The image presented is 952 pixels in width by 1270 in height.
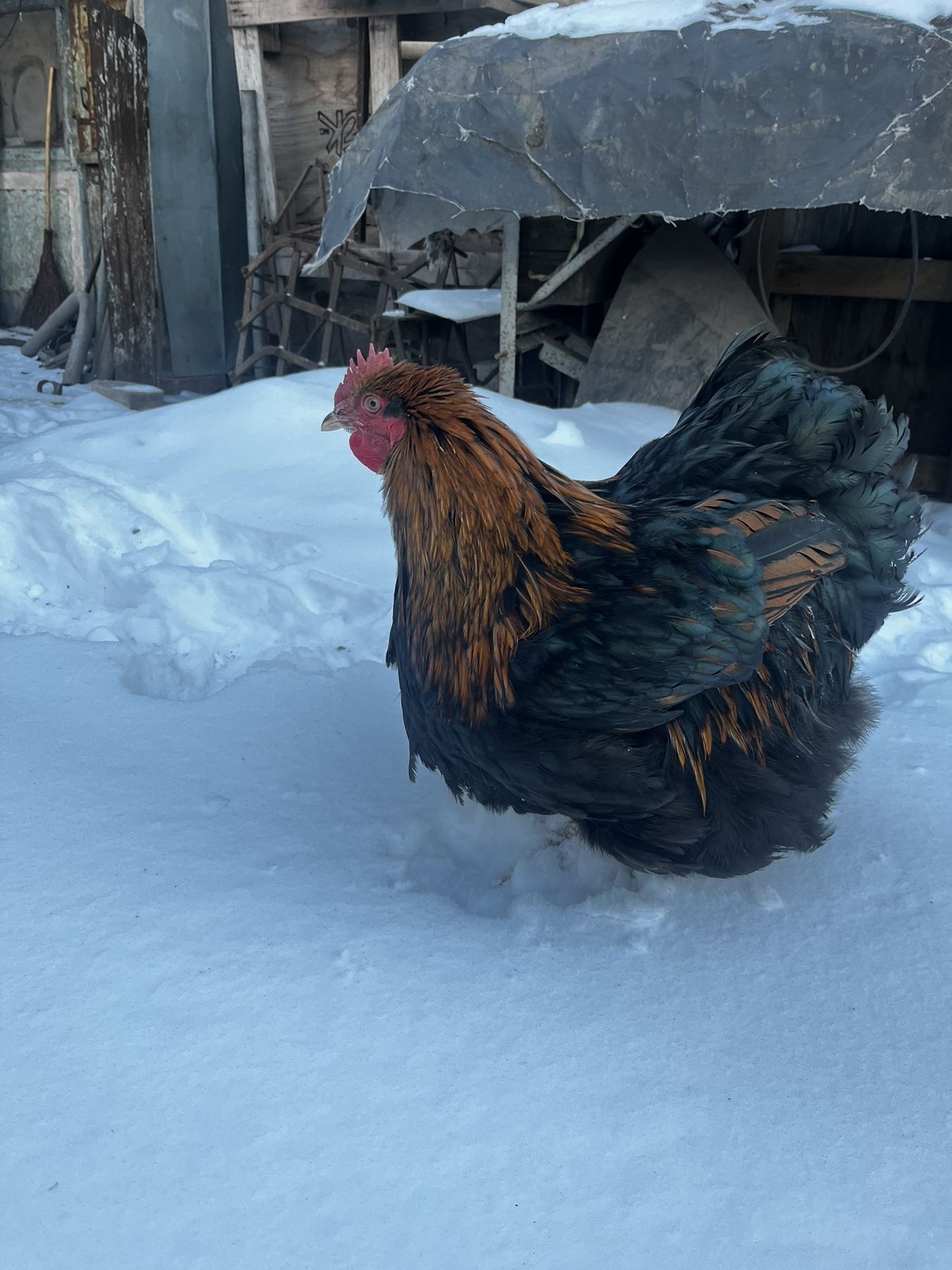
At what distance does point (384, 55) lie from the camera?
26.6 feet

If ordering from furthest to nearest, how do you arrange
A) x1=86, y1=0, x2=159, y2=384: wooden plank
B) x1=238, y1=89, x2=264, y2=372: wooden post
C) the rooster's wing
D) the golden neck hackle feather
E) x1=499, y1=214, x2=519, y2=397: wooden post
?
x1=238, y1=89, x2=264, y2=372: wooden post → x1=86, y1=0, x2=159, y2=384: wooden plank → x1=499, y1=214, x2=519, y2=397: wooden post → the golden neck hackle feather → the rooster's wing

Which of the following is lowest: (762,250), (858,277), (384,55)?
(858,277)

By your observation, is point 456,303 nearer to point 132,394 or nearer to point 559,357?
point 559,357

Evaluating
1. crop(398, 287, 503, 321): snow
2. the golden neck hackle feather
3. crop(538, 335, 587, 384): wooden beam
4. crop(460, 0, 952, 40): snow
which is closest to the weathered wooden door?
crop(398, 287, 503, 321): snow

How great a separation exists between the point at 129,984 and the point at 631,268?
234 inches

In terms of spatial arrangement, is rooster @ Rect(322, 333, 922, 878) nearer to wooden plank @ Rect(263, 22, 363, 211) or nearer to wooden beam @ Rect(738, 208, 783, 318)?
wooden beam @ Rect(738, 208, 783, 318)

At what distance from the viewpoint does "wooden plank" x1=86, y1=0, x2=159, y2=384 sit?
797 centimetres

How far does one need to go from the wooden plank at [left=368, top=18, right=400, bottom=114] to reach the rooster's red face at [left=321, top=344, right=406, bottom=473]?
22.7ft

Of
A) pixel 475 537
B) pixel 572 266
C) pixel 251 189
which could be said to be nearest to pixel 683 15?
pixel 572 266

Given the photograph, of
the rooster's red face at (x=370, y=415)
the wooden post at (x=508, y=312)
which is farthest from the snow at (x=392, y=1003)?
the wooden post at (x=508, y=312)

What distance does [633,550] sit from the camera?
7.00 feet

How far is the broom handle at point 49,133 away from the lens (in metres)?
11.0

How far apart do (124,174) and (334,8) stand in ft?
7.27

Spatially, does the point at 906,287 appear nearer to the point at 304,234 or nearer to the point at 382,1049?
the point at 304,234
